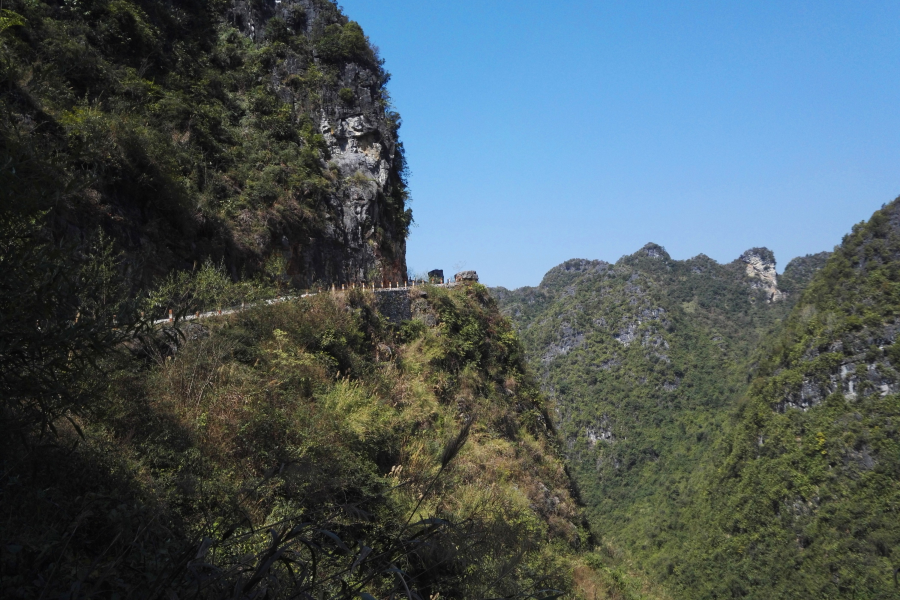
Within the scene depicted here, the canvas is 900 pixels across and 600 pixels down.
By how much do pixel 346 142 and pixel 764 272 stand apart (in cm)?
13026

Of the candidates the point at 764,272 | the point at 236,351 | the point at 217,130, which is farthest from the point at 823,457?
the point at 764,272

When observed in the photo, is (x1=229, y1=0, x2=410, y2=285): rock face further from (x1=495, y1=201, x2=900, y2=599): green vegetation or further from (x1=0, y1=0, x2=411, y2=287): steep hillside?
(x1=495, y1=201, x2=900, y2=599): green vegetation

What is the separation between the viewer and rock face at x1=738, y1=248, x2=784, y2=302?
127 metres

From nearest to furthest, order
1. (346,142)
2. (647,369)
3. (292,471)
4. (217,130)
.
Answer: (292,471) < (217,130) < (346,142) < (647,369)

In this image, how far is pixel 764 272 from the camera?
129375 mm

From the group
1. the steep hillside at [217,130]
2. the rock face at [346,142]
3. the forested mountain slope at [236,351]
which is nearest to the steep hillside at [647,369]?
the rock face at [346,142]

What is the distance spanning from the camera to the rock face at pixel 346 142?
21203 millimetres

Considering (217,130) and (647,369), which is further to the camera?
(647,369)

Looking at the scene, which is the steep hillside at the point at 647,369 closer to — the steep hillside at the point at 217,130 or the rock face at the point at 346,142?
the rock face at the point at 346,142

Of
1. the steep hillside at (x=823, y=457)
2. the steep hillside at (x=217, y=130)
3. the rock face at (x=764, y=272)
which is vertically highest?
the rock face at (x=764, y=272)

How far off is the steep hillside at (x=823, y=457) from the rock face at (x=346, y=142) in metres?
36.8

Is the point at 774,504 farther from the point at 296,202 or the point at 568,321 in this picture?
the point at 568,321

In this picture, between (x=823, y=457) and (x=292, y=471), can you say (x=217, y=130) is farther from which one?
(x=823, y=457)

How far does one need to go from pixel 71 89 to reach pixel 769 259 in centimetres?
14248
